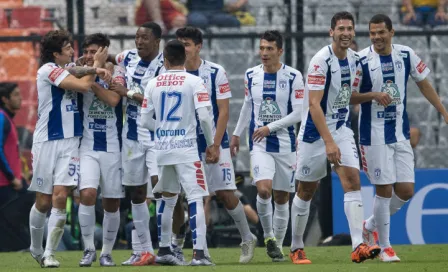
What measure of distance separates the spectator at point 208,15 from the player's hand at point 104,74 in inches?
182

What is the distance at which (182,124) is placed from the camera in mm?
9867

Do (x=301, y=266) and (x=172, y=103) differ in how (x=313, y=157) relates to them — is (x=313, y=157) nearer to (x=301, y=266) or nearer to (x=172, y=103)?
(x=301, y=266)

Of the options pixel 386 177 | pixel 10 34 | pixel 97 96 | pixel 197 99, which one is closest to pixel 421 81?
pixel 386 177

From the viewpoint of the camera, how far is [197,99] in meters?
9.80

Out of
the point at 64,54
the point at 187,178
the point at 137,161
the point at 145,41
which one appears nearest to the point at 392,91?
the point at 187,178

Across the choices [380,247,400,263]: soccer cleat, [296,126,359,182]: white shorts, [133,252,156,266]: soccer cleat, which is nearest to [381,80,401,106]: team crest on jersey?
[296,126,359,182]: white shorts

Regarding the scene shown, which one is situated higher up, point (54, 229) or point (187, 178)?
point (187, 178)

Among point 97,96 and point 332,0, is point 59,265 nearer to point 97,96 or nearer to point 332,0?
point 97,96

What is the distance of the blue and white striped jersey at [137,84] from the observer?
1084cm

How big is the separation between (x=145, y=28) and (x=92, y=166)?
4.88 ft

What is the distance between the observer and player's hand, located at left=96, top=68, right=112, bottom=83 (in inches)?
402

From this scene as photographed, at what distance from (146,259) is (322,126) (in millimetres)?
2314

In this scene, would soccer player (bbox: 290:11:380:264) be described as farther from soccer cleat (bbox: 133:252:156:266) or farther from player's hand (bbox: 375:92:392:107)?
soccer cleat (bbox: 133:252:156:266)

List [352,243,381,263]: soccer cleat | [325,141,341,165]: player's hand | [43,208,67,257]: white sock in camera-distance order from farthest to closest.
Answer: [43,208,67,257]: white sock, [325,141,341,165]: player's hand, [352,243,381,263]: soccer cleat
